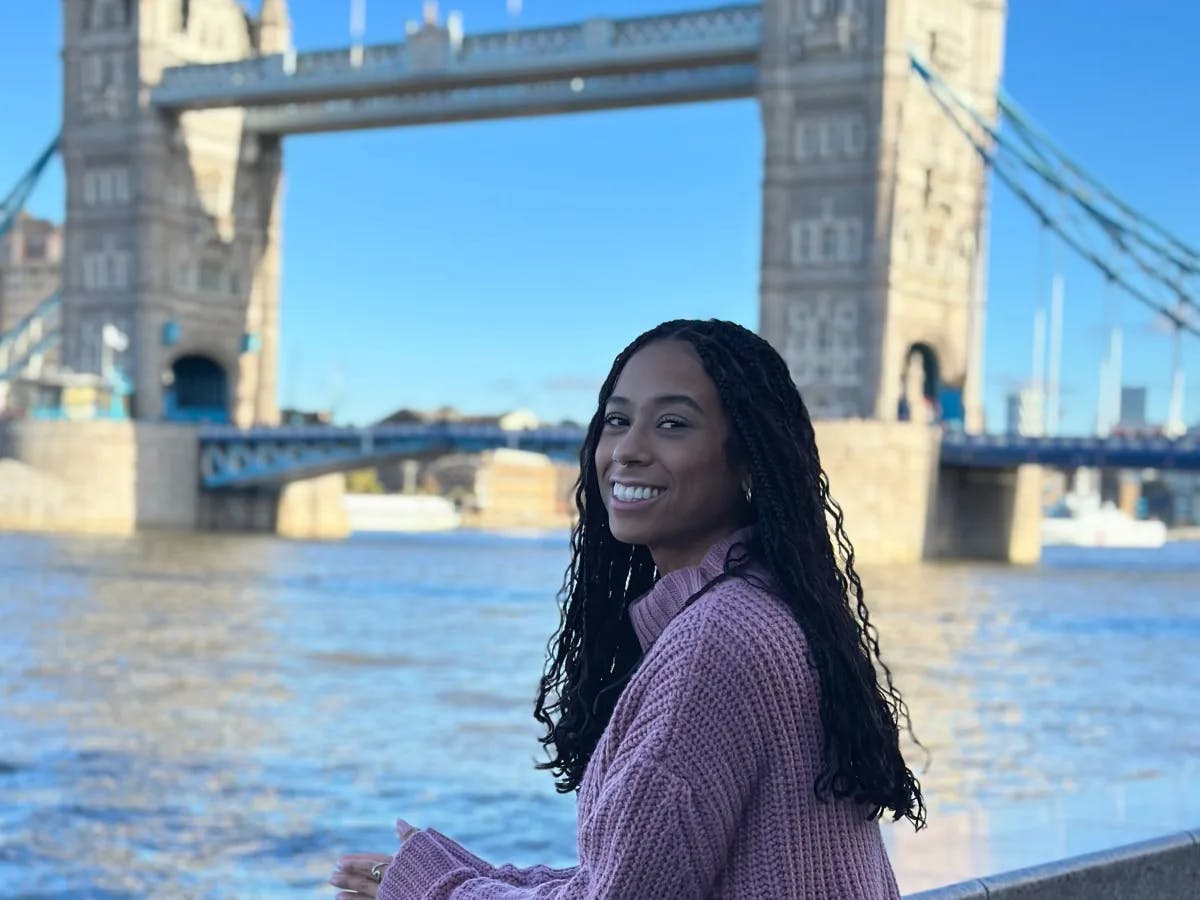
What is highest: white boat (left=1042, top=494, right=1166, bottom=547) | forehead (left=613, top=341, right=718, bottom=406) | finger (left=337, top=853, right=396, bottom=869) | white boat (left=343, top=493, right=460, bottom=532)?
forehead (left=613, top=341, right=718, bottom=406)

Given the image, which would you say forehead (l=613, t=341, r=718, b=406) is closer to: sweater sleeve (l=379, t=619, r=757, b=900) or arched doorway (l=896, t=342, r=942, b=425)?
sweater sleeve (l=379, t=619, r=757, b=900)

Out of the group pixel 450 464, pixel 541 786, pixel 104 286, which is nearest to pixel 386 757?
pixel 541 786

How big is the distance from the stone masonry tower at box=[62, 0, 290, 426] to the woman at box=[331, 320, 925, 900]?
36.6 meters

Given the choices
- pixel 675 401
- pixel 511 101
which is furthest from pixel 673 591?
pixel 511 101

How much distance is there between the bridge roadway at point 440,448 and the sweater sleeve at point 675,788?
27.4m

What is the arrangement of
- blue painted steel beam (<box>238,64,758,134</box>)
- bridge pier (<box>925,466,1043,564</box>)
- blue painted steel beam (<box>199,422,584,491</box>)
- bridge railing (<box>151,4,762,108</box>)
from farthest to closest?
blue painted steel beam (<box>199,422,584,491</box>) → blue painted steel beam (<box>238,64,758,134</box>) → bridge railing (<box>151,4,762,108</box>) → bridge pier (<box>925,466,1043,564</box>)

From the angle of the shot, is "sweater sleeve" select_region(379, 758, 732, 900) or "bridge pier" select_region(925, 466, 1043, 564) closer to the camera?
"sweater sleeve" select_region(379, 758, 732, 900)

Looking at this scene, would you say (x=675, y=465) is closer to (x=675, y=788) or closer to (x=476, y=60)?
(x=675, y=788)

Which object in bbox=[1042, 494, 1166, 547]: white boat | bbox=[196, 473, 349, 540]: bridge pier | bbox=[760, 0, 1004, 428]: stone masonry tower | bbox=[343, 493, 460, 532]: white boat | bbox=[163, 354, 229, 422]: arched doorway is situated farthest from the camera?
bbox=[343, 493, 460, 532]: white boat

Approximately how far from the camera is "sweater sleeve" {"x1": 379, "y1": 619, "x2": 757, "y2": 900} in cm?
143

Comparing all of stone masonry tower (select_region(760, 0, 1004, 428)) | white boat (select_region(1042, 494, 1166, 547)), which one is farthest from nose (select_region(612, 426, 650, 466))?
white boat (select_region(1042, 494, 1166, 547))

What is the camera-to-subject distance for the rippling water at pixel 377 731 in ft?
16.0

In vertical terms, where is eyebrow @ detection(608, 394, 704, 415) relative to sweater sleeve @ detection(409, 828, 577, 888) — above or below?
above

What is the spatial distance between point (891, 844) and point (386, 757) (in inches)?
154
